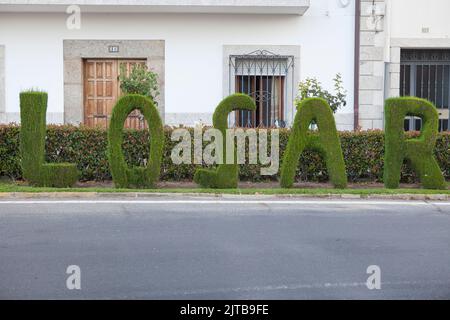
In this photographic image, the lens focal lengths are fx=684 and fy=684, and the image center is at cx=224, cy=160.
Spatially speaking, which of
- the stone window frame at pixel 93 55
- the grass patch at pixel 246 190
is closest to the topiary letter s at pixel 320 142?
the grass patch at pixel 246 190

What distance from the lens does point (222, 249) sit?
25.0ft

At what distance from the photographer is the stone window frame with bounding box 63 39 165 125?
1631 cm

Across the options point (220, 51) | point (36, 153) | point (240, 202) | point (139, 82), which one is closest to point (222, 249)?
point (240, 202)

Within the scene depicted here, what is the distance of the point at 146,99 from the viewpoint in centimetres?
1256

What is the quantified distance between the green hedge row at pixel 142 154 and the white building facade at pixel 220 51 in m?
3.09

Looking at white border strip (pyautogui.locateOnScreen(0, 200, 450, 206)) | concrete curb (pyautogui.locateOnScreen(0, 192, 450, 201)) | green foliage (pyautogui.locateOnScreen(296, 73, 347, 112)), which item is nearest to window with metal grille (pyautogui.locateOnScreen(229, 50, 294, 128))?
green foliage (pyautogui.locateOnScreen(296, 73, 347, 112))

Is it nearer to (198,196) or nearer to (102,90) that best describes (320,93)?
(198,196)

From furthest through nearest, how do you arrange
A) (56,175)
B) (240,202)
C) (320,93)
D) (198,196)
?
(320,93), (56,175), (198,196), (240,202)

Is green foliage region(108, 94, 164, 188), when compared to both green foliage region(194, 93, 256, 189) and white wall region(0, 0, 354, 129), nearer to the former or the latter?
green foliage region(194, 93, 256, 189)

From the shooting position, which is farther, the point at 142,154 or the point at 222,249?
the point at 142,154

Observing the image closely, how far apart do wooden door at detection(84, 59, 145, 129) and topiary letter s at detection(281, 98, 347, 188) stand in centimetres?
513

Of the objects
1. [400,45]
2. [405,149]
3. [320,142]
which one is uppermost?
[400,45]

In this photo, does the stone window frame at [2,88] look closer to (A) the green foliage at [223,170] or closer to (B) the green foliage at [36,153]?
(B) the green foliage at [36,153]

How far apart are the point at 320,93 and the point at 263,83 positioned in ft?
6.04
